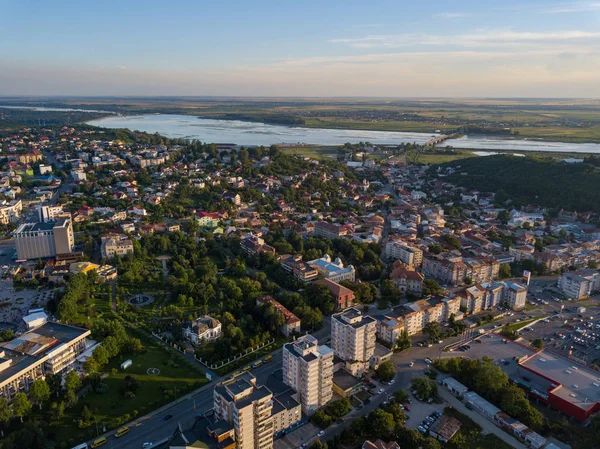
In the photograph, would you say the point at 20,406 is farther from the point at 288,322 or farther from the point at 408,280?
the point at 408,280

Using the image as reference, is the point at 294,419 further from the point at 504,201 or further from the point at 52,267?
the point at 504,201


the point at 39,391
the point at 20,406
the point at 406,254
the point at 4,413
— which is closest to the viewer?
the point at 4,413

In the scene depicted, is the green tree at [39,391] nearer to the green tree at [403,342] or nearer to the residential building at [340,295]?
the residential building at [340,295]

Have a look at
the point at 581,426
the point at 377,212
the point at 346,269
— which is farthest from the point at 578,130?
the point at 581,426

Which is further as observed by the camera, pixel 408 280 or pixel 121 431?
pixel 408 280

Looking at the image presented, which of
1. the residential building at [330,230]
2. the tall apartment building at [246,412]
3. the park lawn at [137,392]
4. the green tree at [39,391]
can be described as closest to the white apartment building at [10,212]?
the park lawn at [137,392]

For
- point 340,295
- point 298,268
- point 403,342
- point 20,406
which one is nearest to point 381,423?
point 403,342
